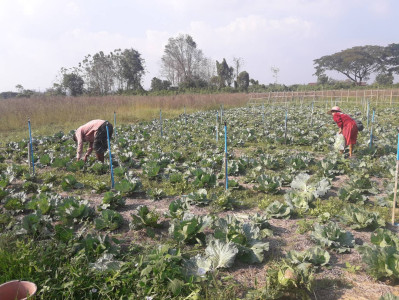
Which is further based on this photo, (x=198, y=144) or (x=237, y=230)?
(x=198, y=144)

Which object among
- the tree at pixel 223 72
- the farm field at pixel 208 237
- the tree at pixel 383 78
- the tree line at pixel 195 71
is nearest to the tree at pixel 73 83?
the tree line at pixel 195 71

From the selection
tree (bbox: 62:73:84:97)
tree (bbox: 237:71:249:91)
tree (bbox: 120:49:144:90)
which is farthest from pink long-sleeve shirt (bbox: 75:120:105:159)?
tree (bbox: 237:71:249:91)

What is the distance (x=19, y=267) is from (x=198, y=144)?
7.27 meters

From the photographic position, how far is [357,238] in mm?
3543

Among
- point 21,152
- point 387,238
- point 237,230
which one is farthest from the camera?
point 21,152

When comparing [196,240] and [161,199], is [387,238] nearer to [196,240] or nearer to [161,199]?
[196,240]

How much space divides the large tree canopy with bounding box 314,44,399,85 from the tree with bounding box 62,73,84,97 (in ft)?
Answer: 146

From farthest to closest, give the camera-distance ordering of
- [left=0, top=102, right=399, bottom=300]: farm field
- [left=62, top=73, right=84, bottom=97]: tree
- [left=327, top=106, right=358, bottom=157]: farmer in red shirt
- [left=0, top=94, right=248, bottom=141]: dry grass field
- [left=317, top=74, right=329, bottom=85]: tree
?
[left=317, top=74, right=329, bottom=85]: tree < [left=62, top=73, right=84, bottom=97]: tree < [left=0, top=94, right=248, bottom=141]: dry grass field < [left=327, top=106, right=358, bottom=157]: farmer in red shirt < [left=0, top=102, right=399, bottom=300]: farm field

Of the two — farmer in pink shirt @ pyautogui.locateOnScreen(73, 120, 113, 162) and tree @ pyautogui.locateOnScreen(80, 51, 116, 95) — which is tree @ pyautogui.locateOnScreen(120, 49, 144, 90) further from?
farmer in pink shirt @ pyautogui.locateOnScreen(73, 120, 113, 162)

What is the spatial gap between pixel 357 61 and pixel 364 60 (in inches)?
43.1

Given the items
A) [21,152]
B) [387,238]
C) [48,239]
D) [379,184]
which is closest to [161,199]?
[48,239]

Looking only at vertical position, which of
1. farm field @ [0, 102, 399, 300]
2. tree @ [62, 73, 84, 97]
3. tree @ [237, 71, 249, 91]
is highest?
tree @ [237, 71, 249, 91]

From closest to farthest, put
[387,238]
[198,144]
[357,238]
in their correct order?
[387,238]
[357,238]
[198,144]

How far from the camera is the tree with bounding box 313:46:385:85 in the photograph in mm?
52219
